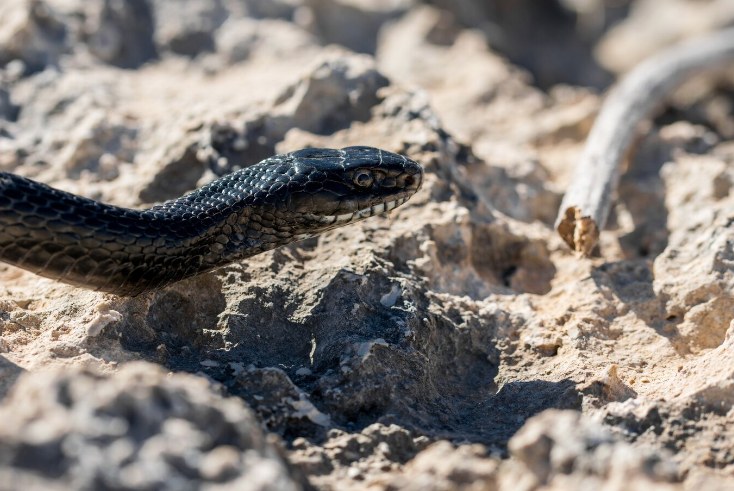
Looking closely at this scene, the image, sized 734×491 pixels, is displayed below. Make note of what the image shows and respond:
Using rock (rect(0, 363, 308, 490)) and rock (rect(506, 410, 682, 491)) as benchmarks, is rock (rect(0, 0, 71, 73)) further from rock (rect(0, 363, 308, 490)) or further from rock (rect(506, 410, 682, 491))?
rock (rect(506, 410, 682, 491))

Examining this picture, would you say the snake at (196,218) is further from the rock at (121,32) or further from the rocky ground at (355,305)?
the rock at (121,32)

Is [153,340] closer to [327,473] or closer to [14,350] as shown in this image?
[14,350]

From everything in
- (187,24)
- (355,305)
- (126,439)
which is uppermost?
(187,24)

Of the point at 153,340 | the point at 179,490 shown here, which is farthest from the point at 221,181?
the point at 179,490

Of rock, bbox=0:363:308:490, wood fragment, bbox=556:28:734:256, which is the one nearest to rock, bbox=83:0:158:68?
wood fragment, bbox=556:28:734:256

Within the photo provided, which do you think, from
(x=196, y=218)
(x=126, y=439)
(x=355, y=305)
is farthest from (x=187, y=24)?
(x=126, y=439)

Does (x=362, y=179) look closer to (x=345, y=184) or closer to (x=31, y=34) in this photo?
(x=345, y=184)
